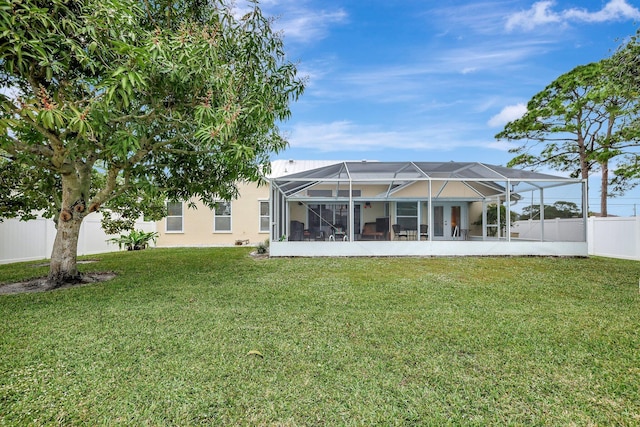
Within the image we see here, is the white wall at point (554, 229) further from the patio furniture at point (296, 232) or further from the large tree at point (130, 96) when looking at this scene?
the large tree at point (130, 96)

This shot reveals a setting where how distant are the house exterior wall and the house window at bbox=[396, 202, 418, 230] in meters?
6.70

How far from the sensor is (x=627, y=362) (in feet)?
10.8

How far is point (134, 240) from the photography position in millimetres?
15516

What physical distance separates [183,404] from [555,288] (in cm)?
696

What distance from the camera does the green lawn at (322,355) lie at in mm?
2490

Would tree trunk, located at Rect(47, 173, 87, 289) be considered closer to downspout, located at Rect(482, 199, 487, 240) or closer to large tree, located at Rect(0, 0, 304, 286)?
large tree, located at Rect(0, 0, 304, 286)

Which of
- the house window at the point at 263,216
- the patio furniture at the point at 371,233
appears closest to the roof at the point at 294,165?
the house window at the point at 263,216

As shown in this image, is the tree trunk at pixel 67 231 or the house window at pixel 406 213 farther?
the house window at pixel 406 213

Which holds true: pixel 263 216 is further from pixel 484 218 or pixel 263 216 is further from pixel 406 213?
pixel 484 218

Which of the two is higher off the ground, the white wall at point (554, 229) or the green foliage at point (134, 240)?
the white wall at point (554, 229)

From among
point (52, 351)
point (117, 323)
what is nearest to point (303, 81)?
point (117, 323)

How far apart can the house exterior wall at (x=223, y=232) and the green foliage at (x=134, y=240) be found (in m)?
1.37

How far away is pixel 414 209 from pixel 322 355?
13.6 metres

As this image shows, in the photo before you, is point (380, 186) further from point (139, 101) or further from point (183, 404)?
point (183, 404)
